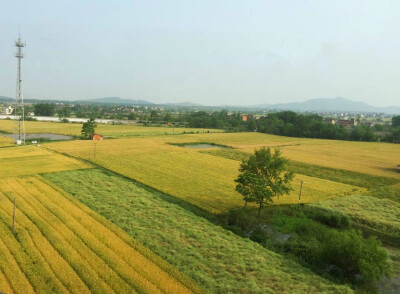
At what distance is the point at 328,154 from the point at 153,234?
51551 millimetres

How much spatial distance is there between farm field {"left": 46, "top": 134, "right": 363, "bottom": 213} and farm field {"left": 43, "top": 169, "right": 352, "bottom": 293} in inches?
145

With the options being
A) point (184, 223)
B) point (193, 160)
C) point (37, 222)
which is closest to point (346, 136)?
point (193, 160)

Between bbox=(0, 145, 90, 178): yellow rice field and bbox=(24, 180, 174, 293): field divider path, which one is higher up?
bbox=(0, 145, 90, 178): yellow rice field

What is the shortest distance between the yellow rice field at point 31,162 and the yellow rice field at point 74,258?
46.5 feet

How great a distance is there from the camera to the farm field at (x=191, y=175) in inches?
1180

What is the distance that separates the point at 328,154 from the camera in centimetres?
6331

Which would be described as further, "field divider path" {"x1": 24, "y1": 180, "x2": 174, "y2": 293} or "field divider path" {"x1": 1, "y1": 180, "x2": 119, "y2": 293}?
"field divider path" {"x1": 24, "y1": 180, "x2": 174, "y2": 293}

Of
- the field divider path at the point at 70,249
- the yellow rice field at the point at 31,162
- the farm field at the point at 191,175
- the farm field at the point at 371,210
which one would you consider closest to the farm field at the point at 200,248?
the field divider path at the point at 70,249

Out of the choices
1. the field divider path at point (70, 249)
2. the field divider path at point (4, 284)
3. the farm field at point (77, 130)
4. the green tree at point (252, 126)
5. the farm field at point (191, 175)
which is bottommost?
the field divider path at point (4, 284)

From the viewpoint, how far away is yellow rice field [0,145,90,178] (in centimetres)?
3688

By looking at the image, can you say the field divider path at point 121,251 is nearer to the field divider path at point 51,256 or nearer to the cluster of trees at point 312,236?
the field divider path at point 51,256

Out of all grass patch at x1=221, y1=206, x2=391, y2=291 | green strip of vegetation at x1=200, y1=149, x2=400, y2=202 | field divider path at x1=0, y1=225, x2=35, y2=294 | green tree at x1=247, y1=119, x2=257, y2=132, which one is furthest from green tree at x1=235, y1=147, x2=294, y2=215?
green tree at x1=247, y1=119, x2=257, y2=132

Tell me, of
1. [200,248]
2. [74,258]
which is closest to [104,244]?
[74,258]

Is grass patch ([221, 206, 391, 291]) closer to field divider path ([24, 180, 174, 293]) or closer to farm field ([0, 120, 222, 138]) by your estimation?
field divider path ([24, 180, 174, 293])
